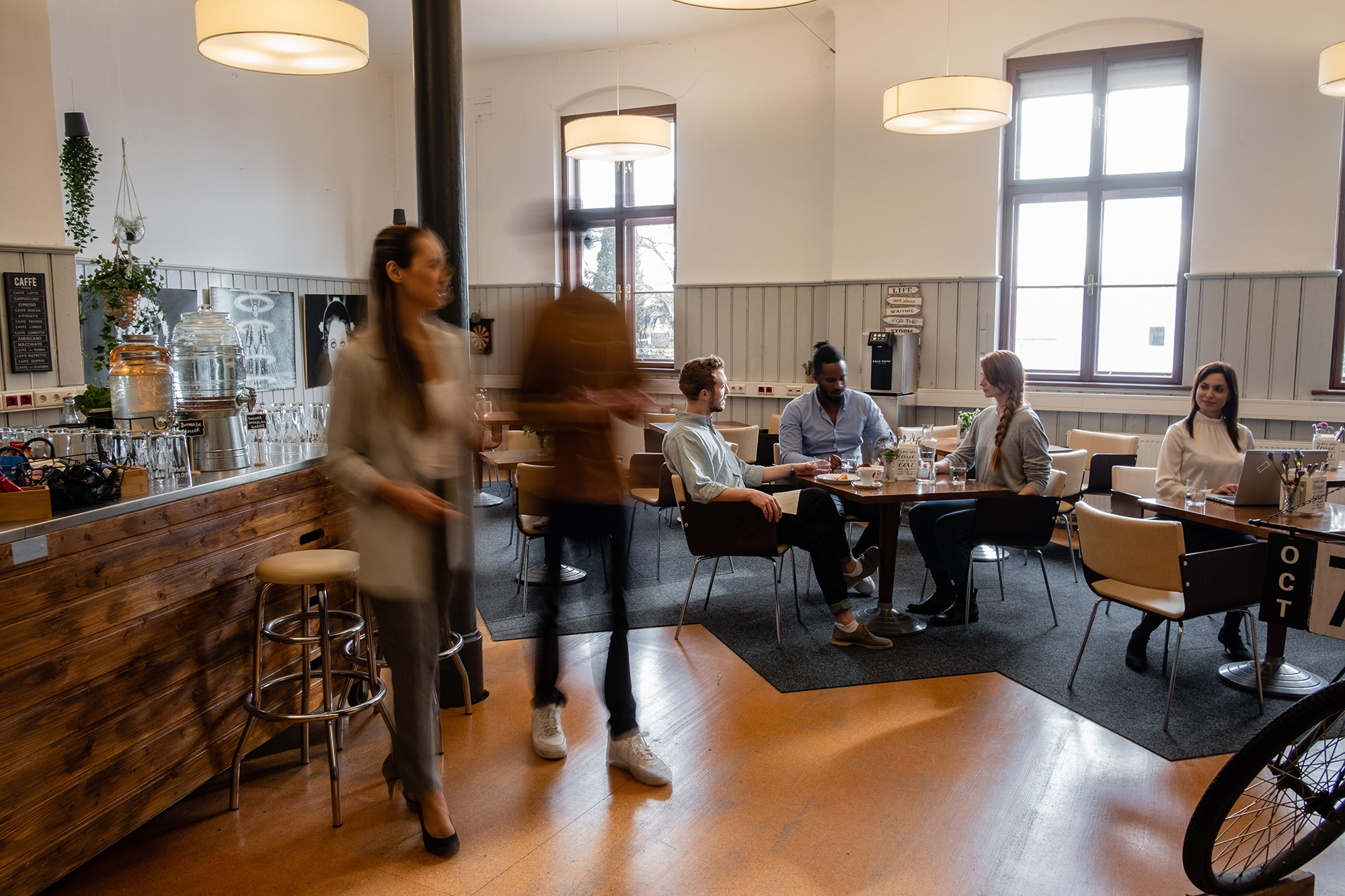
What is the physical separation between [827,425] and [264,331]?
553 cm

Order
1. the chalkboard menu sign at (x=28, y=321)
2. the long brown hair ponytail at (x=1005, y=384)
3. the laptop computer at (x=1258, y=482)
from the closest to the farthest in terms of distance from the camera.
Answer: the laptop computer at (x=1258, y=482)
the long brown hair ponytail at (x=1005, y=384)
the chalkboard menu sign at (x=28, y=321)

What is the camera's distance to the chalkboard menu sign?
5.61 meters

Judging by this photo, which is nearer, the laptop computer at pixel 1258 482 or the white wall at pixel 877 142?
the laptop computer at pixel 1258 482

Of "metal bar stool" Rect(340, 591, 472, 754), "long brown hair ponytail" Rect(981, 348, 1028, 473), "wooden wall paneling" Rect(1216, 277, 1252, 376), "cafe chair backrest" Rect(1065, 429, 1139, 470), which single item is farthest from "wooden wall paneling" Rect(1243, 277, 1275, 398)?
"metal bar stool" Rect(340, 591, 472, 754)

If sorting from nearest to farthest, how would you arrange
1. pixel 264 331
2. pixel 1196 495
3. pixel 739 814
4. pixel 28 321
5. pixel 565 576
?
1. pixel 739 814
2. pixel 1196 495
3. pixel 28 321
4. pixel 565 576
5. pixel 264 331

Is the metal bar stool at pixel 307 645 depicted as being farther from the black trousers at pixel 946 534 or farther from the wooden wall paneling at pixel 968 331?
the wooden wall paneling at pixel 968 331

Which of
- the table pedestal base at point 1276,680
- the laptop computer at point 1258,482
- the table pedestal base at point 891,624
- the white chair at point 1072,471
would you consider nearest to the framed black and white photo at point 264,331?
the table pedestal base at point 891,624

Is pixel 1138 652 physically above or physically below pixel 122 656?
below

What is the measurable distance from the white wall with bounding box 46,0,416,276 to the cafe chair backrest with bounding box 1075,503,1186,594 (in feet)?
19.0

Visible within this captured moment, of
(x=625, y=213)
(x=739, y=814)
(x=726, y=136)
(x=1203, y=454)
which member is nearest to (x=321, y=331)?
(x=625, y=213)

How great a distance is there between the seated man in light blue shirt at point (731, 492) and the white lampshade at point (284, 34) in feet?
7.07

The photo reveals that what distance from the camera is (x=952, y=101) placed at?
18.3 ft

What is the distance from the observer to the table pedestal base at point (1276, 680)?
13.1ft

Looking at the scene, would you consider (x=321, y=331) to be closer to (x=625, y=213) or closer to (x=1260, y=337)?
(x=625, y=213)
